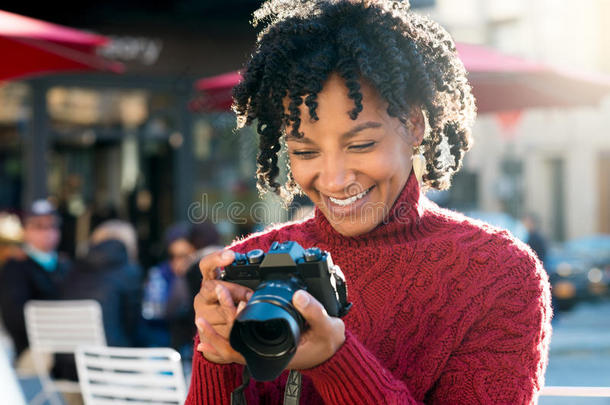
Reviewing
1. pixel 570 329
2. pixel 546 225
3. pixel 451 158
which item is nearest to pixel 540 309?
pixel 451 158

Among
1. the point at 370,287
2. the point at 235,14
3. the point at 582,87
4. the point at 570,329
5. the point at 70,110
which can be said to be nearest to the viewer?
the point at 370,287

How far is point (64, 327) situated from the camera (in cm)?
491

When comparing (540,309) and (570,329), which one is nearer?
(540,309)

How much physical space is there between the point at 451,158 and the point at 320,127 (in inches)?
17.2

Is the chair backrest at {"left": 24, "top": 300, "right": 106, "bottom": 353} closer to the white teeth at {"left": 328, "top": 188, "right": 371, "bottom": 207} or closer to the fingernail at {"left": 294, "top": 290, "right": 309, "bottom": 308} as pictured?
the white teeth at {"left": 328, "top": 188, "right": 371, "bottom": 207}

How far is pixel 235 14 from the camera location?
9156 mm

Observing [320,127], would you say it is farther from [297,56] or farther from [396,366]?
[396,366]

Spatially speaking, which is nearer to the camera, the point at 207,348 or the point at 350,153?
the point at 207,348

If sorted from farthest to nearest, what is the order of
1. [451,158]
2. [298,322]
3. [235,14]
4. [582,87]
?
[235,14] < [582,87] < [451,158] < [298,322]

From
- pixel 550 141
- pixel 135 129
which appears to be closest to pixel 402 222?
pixel 135 129

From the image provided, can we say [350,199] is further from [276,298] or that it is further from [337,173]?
[276,298]

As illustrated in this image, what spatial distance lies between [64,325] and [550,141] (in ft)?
70.7

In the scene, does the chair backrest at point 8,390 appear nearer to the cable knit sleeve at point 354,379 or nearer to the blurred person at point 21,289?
the cable knit sleeve at point 354,379

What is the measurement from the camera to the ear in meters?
1.75
